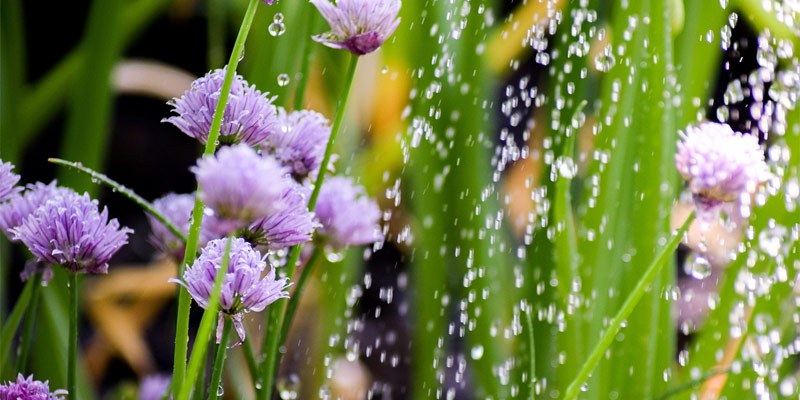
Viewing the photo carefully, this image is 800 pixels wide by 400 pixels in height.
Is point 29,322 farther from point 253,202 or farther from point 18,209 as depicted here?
point 253,202

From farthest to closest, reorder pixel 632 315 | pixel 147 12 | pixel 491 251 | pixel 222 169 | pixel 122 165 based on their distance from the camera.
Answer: pixel 122 165
pixel 147 12
pixel 491 251
pixel 632 315
pixel 222 169

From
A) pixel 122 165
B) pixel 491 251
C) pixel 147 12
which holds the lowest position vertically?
pixel 491 251

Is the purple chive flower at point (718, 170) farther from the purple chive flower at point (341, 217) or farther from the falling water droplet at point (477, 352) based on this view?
the falling water droplet at point (477, 352)

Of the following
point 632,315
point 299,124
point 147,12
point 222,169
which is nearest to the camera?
point 222,169

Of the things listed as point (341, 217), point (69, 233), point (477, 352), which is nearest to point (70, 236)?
point (69, 233)

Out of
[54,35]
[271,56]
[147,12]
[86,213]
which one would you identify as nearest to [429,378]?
[271,56]

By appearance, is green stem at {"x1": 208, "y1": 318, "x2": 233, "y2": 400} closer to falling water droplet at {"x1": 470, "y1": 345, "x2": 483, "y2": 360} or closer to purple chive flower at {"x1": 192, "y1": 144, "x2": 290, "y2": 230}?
purple chive flower at {"x1": 192, "y1": 144, "x2": 290, "y2": 230}

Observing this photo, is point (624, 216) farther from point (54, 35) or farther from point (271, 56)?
point (54, 35)

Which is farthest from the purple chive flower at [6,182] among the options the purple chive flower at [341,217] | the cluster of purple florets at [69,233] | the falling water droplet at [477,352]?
the falling water droplet at [477,352]
